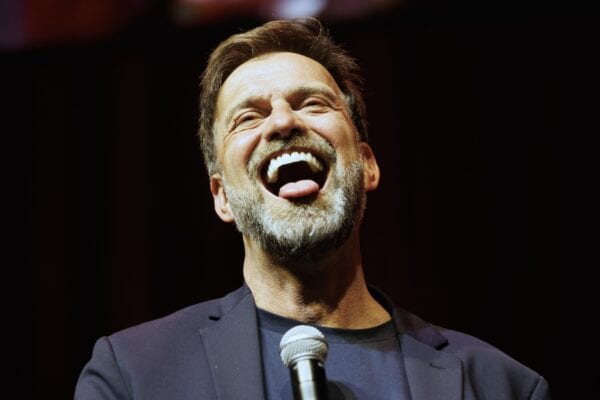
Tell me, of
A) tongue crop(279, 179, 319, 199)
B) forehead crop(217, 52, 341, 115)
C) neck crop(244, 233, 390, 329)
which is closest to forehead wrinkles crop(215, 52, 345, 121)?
forehead crop(217, 52, 341, 115)

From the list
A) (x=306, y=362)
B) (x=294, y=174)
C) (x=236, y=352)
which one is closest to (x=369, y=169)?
(x=294, y=174)

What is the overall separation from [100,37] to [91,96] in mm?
284

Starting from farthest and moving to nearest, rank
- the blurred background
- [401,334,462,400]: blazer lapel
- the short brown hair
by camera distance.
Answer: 1. the blurred background
2. the short brown hair
3. [401,334,462,400]: blazer lapel

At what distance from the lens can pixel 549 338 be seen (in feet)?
11.1

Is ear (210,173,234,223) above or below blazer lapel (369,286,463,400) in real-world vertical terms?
above

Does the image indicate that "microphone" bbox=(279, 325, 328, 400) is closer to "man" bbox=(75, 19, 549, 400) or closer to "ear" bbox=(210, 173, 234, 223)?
"man" bbox=(75, 19, 549, 400)

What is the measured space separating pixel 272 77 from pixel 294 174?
31 centimetres

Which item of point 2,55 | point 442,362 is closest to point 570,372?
point 442,362

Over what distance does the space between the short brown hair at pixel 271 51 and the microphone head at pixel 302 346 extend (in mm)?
1089

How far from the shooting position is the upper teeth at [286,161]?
2236 millimetres

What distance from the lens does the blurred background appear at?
3473mm

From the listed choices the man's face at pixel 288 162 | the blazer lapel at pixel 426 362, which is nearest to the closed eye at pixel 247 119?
the man's face at pixel 288 162

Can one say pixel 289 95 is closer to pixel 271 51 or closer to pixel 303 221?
pixel 271 51

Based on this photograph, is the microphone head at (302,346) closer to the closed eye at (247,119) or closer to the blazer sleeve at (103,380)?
the blazer sleeve at (103,380)
